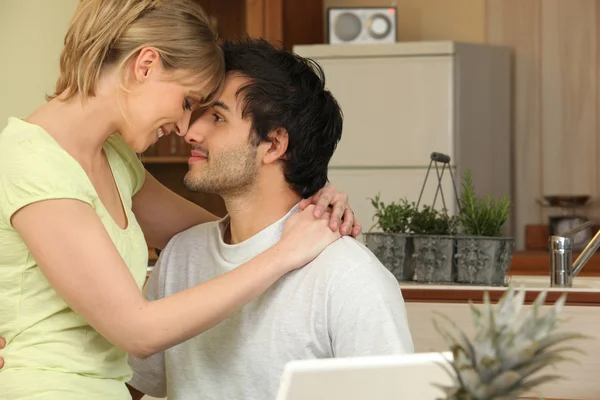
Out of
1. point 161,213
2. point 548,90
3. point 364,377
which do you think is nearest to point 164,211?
point 161,213

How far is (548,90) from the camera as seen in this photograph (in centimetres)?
496

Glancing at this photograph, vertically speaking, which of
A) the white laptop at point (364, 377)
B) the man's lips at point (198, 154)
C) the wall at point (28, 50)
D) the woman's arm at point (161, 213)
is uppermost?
the wall at point (28, 50)

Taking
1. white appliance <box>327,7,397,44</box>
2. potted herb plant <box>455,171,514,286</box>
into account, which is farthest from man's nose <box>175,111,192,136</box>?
white appliance <box>327,7,397,44</box>

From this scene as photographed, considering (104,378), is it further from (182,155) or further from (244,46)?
(182,155)

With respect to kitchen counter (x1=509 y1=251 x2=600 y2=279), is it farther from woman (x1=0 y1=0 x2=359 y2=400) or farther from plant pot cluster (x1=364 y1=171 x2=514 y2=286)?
woman (x1=0 y1=0 x2=359 y2=400)

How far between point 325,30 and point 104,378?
3.62m

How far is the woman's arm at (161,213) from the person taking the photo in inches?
75.7

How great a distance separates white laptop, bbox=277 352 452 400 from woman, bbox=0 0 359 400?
0.52 metres

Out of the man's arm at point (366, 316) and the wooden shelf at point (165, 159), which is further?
the wooden shelf at point (165, 159)

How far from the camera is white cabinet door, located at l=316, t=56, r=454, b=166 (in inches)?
175

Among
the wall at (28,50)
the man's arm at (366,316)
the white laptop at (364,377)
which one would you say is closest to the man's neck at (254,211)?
the man's arm at (366,316)

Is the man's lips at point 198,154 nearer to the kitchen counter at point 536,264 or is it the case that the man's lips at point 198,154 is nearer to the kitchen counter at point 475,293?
the kitchen counter at point 475,293

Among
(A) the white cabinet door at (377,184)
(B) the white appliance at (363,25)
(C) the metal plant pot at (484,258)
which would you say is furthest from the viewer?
(B) the white appliance at (363,25)

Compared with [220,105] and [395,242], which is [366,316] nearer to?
[220,105]
